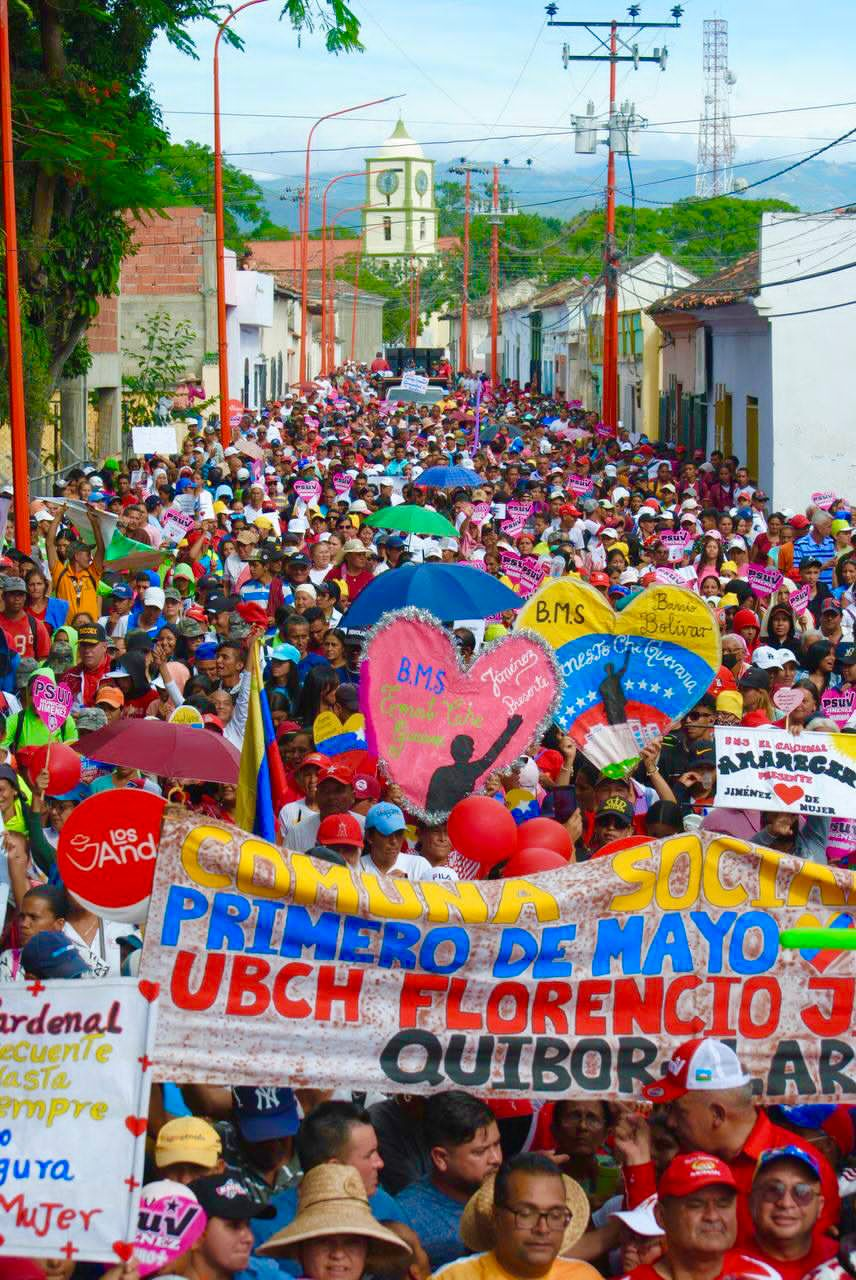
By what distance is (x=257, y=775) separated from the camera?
7.62 metres

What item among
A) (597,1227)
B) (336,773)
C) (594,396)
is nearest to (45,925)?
(336,773)

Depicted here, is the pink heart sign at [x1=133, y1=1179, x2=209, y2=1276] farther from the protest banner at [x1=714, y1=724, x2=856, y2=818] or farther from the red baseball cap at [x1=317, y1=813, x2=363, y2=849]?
the protest banner at [x1=714, y1=724, x2=856, y2=818]

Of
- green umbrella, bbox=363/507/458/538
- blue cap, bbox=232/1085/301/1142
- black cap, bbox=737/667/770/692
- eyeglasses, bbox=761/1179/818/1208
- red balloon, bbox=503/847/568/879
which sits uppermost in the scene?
green umbrella, bbox=363/507/458/538

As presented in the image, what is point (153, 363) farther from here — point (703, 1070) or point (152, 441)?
point (703, 1070)

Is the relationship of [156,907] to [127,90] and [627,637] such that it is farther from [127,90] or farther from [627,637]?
[127,90]

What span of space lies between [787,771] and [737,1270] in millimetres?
3140

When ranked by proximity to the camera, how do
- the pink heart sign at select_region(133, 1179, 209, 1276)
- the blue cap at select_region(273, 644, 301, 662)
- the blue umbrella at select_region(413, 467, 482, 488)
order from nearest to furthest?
the pink heart sign at select_region(133, 1179, 209, 1276)
the blue cap at select_region(273, 644, 301, 662)
the blue umbrella at select_region(413, 467, 482, 488)

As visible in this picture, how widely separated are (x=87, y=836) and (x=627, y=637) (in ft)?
13.9

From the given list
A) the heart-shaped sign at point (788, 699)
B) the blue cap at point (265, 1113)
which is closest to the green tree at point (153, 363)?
the heart-shaped sign at point (788, 699)

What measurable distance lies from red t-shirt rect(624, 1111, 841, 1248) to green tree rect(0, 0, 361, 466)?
18.4 m

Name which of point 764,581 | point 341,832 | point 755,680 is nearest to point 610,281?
point 764,581

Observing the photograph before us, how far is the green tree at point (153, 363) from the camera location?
131 feet

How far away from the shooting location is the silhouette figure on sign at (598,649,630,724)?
953 centimetres

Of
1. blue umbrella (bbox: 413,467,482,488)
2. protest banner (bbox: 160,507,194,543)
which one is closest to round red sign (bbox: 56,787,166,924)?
protest banner (bbox: 160,507,194,543)
